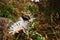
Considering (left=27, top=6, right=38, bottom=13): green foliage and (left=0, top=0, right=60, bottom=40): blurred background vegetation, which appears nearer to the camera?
(left=0, top=0, right=60, bottom=40): blurred background vegetation

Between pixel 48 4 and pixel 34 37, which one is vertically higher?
pixel 48 4

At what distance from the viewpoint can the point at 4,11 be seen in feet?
20.0

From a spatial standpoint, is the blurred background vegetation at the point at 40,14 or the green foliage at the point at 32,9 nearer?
the blurred background vegetation at the point at 40,14

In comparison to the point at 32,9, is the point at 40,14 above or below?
below

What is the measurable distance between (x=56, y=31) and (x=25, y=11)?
1210 millimetres

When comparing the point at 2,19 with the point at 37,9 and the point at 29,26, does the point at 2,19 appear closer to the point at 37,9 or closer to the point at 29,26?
the point at 29,26

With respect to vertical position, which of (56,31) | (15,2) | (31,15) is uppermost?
(15,2)

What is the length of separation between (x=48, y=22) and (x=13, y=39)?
1742mm

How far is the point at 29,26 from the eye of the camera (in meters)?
6.14

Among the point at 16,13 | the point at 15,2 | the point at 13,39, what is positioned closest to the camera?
the point at 13,39

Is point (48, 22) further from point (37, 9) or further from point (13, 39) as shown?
point (13, 39)

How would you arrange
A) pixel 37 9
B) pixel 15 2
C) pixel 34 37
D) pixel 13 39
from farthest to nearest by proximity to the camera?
1. pixel 37 9
2. pixel 15 2
3. pixel 34 37
4. pixel 13 39

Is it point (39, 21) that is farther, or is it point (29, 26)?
point (39, 21)

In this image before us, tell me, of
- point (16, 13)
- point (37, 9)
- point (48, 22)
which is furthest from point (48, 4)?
point (16, 13)
